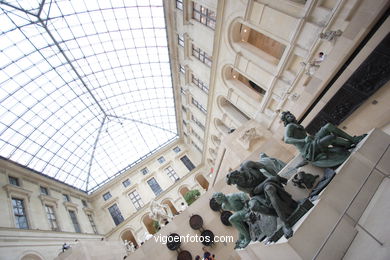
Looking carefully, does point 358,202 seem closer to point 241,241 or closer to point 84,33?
point 241,241

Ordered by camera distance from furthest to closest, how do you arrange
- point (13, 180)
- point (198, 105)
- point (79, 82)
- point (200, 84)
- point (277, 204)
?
point (198, 105)
point (79, 82)
point (200, 84)
point (13, 180)
point (277, 204)

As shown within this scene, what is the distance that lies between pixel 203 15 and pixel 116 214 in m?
28.2

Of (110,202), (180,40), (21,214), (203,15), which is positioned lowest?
(21,214)

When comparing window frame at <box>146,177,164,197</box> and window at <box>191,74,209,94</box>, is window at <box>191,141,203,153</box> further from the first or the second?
window at <box>191,74,209,94</box>

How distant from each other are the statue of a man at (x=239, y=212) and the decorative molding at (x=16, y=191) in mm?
18629

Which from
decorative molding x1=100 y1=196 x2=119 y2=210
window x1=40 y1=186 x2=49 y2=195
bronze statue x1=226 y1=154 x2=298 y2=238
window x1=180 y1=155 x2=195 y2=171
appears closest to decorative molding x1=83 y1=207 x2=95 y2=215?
decorative molding x1=100 y1=196 x2=119 y2=210

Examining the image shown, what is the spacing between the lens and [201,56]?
64.0 ft

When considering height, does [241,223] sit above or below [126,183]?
below

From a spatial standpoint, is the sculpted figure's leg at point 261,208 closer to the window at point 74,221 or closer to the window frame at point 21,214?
the window frame at point 21,214

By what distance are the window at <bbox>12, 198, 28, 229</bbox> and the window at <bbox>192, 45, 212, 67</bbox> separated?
20.5 m

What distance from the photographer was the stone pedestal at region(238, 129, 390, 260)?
339 centimetres

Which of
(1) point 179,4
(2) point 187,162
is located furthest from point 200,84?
(2) point 187,162

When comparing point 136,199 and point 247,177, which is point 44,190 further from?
point 247,177

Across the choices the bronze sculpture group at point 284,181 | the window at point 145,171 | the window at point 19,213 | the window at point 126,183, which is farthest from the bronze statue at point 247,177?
the window at point 126,183
